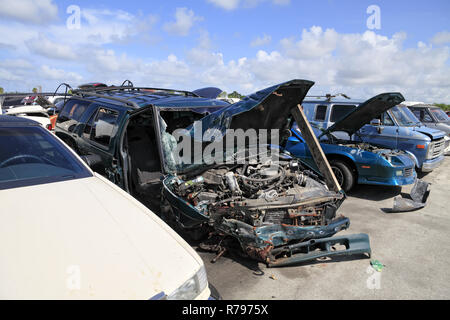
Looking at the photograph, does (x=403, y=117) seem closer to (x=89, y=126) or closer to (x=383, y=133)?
(x=383, y=133)

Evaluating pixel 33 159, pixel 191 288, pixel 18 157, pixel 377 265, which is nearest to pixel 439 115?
pixel 377 265

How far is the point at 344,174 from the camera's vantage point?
19.4 ft

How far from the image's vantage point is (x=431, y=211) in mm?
5246

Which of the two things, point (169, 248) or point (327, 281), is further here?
point (327, 281)

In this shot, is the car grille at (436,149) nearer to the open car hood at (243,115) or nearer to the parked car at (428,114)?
the parked car at (428,114)

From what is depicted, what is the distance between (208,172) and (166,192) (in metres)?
0.62

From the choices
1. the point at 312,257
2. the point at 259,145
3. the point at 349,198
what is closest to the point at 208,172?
the point at 259,145

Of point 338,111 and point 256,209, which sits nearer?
point 256,209

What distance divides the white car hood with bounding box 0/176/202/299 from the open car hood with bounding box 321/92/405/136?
4334 mm

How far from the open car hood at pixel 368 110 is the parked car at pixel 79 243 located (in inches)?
170

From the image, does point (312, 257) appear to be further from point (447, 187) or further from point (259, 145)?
point (447, 187)

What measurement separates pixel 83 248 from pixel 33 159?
152 cm

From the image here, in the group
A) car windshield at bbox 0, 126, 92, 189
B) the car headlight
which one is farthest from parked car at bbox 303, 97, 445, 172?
car windshield at bbox 0, 126, 92, 189
